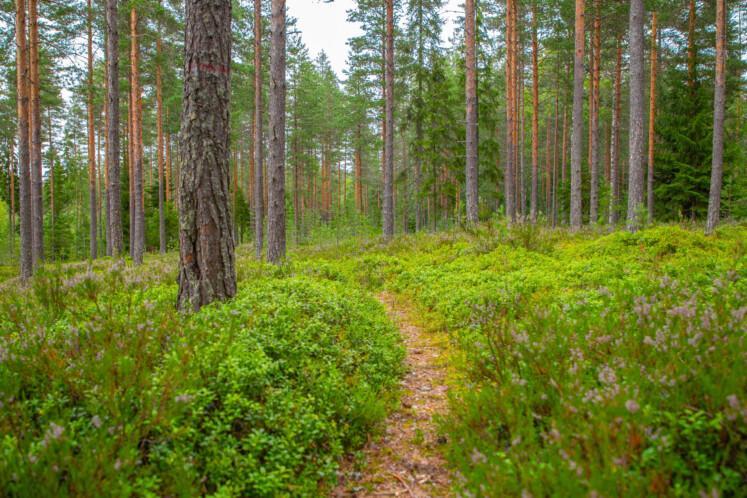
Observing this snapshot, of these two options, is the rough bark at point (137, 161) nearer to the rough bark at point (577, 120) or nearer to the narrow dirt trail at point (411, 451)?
the narrow dirt trail at point (411, 451)

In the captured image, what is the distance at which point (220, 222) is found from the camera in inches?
201

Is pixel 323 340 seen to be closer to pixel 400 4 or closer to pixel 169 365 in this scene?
pixel 169 365

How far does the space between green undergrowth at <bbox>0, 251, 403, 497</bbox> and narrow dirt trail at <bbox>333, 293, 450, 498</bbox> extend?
190 mm

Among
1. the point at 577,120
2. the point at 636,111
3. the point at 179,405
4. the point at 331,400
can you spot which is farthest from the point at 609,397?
the point at 577,120

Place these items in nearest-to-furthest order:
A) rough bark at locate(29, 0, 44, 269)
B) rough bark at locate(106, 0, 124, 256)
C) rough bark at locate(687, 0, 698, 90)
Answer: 1. rough bark at locate(106, 0, 124, 256)
2. rough bark at locate(29, 0, 44, 269)
3. rough bark at locate(687, 0, 698, 90)

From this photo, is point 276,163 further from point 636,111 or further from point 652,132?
point 652,132

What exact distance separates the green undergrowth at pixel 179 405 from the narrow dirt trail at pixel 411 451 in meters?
0.19

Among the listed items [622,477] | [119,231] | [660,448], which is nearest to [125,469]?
[622,477]

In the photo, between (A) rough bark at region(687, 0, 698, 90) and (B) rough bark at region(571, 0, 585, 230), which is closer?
(B) rough bark at region(571, 0, 585, 230)

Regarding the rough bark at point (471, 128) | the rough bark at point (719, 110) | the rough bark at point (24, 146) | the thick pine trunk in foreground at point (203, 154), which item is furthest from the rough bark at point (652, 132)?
the rough bark at point (24, 146)

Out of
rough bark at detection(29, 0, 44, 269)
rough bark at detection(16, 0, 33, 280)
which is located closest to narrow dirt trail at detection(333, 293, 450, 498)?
rough bark at detection(16, 0, 33, 280)

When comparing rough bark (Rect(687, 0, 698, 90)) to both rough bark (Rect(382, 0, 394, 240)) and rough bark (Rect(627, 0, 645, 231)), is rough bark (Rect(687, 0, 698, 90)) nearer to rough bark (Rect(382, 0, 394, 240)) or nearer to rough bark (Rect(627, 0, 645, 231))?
rough bark (Rect(627, 0, 645, 231))

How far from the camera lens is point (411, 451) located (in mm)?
3348

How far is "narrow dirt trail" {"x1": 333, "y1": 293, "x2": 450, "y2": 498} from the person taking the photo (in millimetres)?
2904
